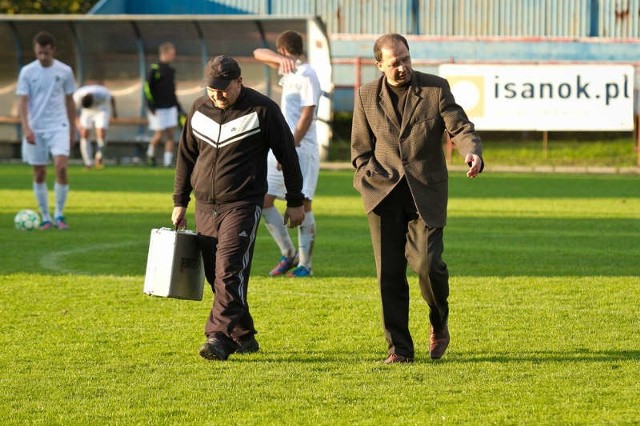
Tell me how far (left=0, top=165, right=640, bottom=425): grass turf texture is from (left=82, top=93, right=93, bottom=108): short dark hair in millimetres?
13415

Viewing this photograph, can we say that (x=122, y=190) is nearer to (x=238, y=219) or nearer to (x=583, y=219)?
(x=583, y=219)

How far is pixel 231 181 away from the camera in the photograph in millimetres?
8367

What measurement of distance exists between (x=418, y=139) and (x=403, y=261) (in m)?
0.72

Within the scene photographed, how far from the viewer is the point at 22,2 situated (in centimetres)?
4194

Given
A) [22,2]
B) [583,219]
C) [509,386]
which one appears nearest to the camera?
[509,386]

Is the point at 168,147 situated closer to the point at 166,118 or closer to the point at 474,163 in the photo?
the point at 166,118

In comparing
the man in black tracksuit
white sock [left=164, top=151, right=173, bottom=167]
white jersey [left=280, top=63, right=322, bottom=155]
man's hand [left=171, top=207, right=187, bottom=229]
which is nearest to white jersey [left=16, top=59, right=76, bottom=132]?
white jersey [left=280, top=63, right=322, bottom=155]

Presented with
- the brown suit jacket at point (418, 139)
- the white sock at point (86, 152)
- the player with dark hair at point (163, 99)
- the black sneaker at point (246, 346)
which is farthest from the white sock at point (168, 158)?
the brown suit jacket at point (418, 139)

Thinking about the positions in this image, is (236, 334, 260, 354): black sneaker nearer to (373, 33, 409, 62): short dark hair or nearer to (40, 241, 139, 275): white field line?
(373, 33, 409, 62): short dark hair

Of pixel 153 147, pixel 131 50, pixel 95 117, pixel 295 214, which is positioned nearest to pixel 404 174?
pixel 295 214

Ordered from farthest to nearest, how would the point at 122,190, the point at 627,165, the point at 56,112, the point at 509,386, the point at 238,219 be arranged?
the point at 627,165, the point at 122,190, the point at 56,112, the point at 238,219, the point at 509,386

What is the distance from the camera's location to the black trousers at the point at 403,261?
26.3ft

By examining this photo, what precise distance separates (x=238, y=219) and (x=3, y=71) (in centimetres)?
2492

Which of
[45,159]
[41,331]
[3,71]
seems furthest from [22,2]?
[41,331]
